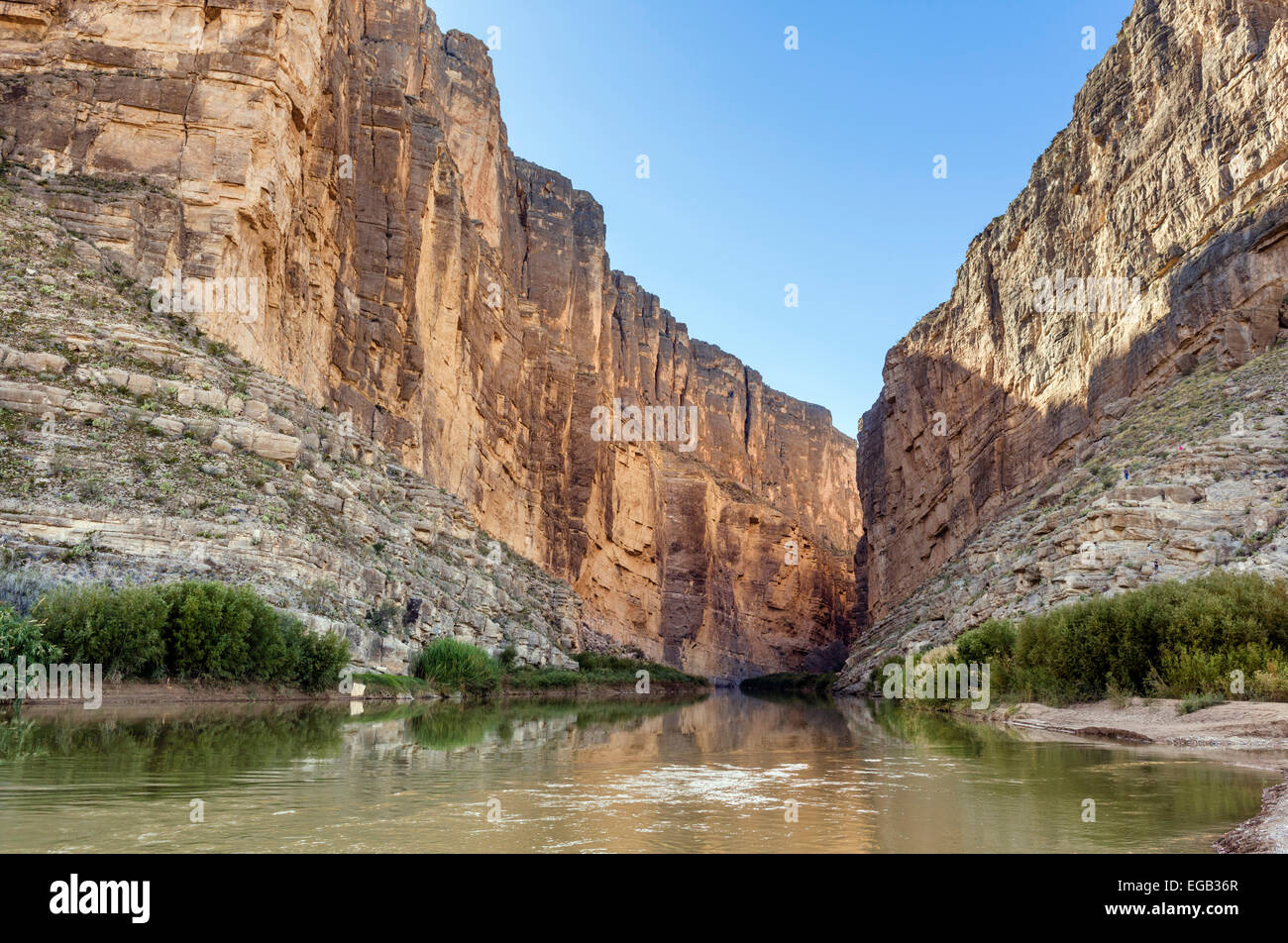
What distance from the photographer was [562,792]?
804 centimetres

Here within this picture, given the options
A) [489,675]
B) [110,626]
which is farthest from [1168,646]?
[110,626]

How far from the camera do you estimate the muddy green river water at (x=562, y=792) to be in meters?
5.53

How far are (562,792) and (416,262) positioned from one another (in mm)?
41189

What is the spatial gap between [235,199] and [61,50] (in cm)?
937

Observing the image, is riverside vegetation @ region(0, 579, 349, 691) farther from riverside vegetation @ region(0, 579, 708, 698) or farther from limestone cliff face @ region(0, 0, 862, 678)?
limestone cliff face @ region(0, 0, 862, 678)

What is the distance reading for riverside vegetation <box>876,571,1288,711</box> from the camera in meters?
15.4

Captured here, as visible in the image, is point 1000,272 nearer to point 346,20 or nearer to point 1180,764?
point 346,20

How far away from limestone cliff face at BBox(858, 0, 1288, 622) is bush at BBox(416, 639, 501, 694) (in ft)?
92.3

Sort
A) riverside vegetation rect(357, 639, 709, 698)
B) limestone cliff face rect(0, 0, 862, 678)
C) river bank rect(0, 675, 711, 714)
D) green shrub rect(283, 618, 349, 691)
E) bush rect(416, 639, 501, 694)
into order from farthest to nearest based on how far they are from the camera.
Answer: limestone cliff face rect(0, 0, 862, 678) < bush rect(416, 639, 501, 694) < riverside vegetation rect(357, 639, 709, 698) < green shrub rect(283, 618, 349, 691) < river bank rect(0, 675, 711, 714)

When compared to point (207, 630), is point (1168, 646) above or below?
below

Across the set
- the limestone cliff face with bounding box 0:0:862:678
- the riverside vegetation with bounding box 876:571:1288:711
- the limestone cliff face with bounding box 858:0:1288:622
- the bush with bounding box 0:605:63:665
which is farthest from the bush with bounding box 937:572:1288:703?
the limestone cliff face with bounding box 0:0:862:678

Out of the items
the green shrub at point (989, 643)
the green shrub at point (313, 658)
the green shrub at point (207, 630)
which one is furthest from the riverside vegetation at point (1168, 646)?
the green shrub at point (207, 630)

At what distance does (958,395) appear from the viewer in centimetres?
6294

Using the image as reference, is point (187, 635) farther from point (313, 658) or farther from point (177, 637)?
point (313, 658)
